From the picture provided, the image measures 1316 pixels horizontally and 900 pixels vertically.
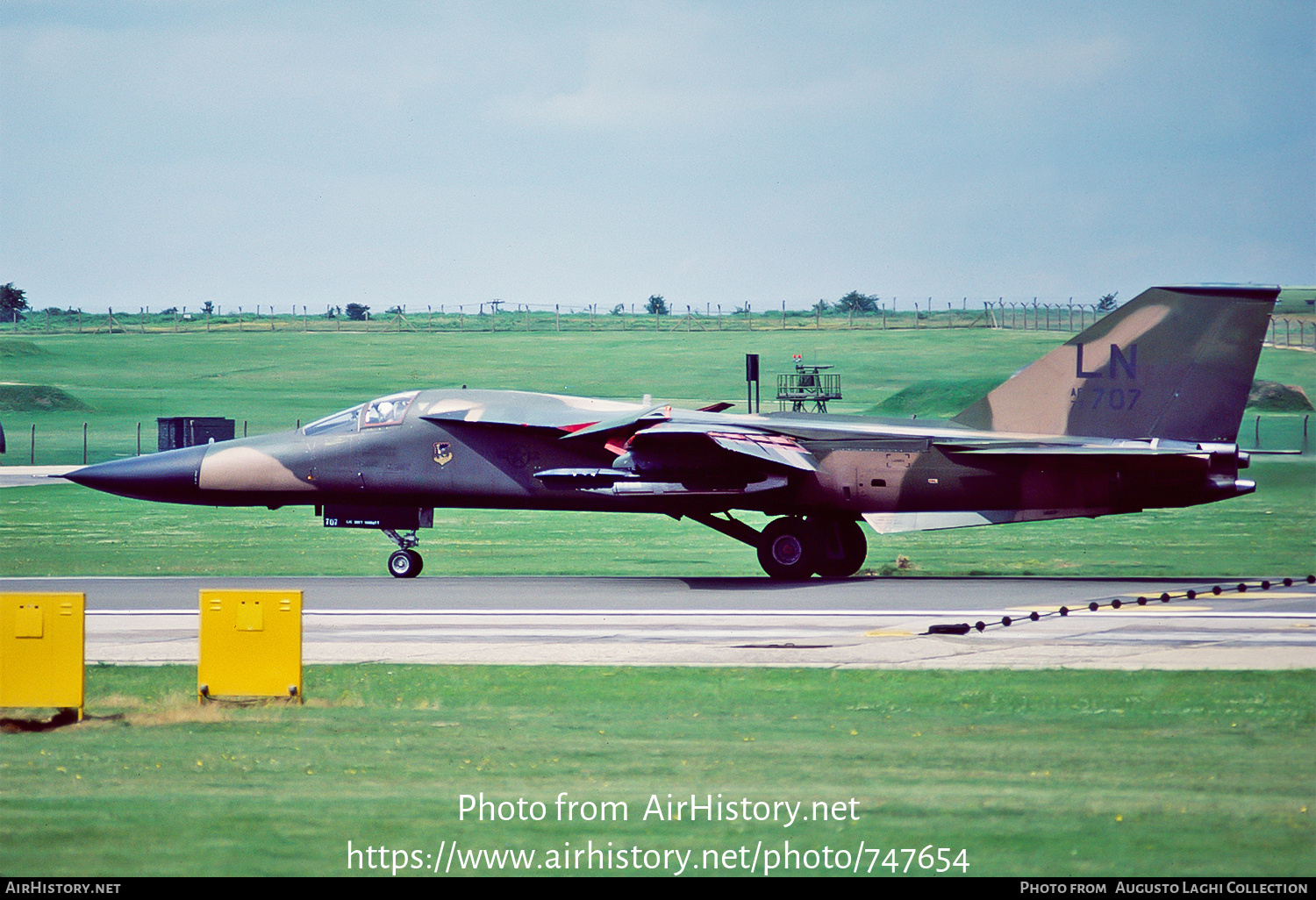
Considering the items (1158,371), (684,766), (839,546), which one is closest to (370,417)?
(839,546)

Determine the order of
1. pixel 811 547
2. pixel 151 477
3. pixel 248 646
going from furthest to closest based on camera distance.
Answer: pixel 151 477, pixel 811 547, pixel 248 646

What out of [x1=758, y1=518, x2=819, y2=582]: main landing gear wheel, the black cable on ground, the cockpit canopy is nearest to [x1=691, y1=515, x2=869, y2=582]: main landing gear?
[x1=758, y1=518, x2=819, y2=582]: main landing gear wheel

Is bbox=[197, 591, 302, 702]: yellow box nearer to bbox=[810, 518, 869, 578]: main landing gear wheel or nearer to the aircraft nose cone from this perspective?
the aircraft nose cone

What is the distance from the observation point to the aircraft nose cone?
22078 millimetres

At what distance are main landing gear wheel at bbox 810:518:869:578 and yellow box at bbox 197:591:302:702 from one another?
12094 millimetres

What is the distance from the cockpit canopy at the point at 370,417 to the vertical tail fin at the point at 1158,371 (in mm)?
10024

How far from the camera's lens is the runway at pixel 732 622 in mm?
13750

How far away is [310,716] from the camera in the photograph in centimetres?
1057

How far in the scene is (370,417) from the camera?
Result: 72.6 ft

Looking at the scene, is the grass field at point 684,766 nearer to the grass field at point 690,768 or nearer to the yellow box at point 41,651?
the grass field at point 690,768

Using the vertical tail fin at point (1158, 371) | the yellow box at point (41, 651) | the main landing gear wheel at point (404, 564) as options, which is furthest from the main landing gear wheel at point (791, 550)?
the yellow box at point (41, 651)

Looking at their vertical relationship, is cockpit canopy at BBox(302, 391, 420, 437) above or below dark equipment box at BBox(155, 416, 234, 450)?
above

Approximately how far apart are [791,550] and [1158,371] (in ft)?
21.1

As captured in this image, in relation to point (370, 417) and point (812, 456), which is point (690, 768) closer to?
point (812, 456)
